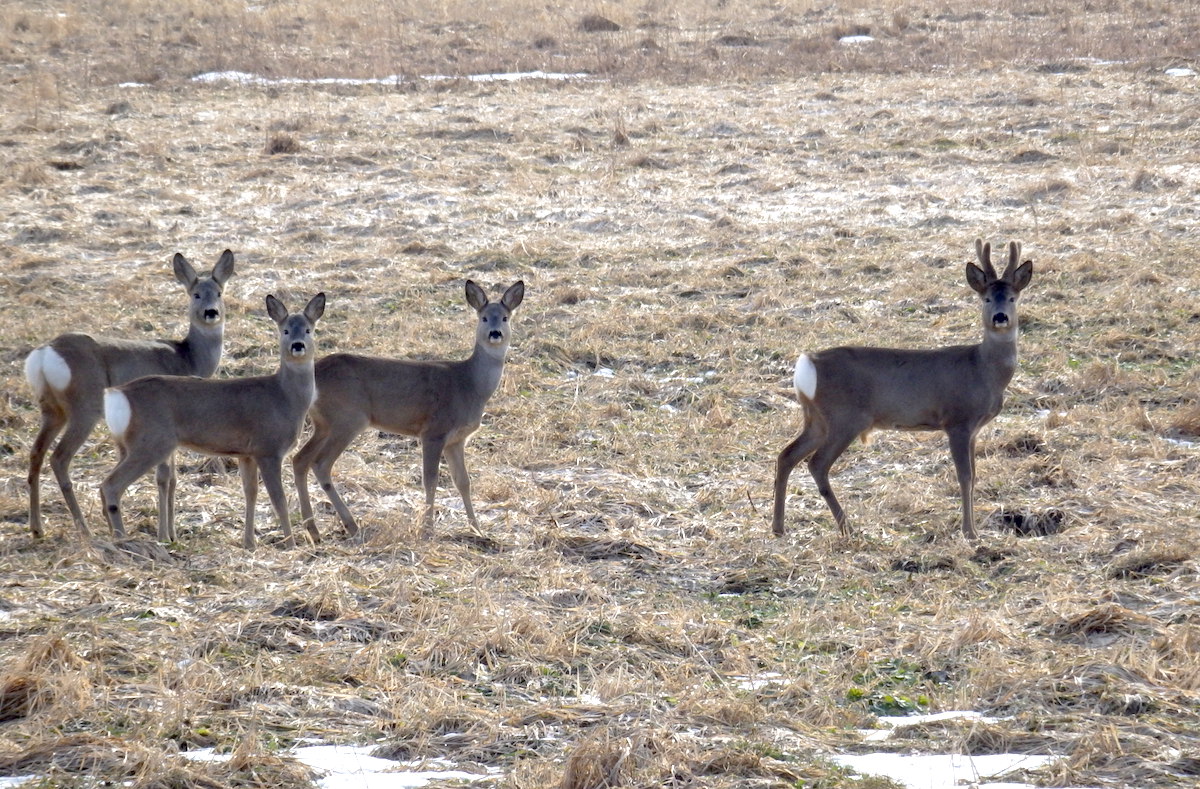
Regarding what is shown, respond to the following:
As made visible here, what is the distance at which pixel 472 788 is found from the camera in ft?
14.3

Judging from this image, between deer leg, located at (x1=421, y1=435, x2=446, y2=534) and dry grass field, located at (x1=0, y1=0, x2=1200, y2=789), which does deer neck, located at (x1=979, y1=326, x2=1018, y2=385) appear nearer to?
dry grass field, located at (x1=0, y1=0, x2=1200, y2=789)

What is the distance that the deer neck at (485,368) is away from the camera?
8055 mm

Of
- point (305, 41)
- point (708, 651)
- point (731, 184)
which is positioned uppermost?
→ point (305, 41)

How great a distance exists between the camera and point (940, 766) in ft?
14.6

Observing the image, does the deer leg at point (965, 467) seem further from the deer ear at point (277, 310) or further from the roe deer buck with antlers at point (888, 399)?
the deer ear at point (277, 310)

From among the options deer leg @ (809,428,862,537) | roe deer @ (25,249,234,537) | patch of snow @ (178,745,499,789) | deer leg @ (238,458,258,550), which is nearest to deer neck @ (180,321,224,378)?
roe deer @ (25,249,234,537)

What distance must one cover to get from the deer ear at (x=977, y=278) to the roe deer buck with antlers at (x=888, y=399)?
216 millimetres

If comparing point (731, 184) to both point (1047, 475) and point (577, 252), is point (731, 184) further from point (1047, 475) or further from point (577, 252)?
point (1047, 475)

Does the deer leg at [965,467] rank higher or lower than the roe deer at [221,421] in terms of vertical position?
lower

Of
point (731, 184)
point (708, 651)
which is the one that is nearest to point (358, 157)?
point (731, 184)

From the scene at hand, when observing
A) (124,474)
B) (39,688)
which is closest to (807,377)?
(124,474)

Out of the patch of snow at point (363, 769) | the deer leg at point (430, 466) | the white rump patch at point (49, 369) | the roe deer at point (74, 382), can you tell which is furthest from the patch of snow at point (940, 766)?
the white rump patch at point (49, 369)

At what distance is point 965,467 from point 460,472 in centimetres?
259

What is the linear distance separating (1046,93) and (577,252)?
27.0ft
